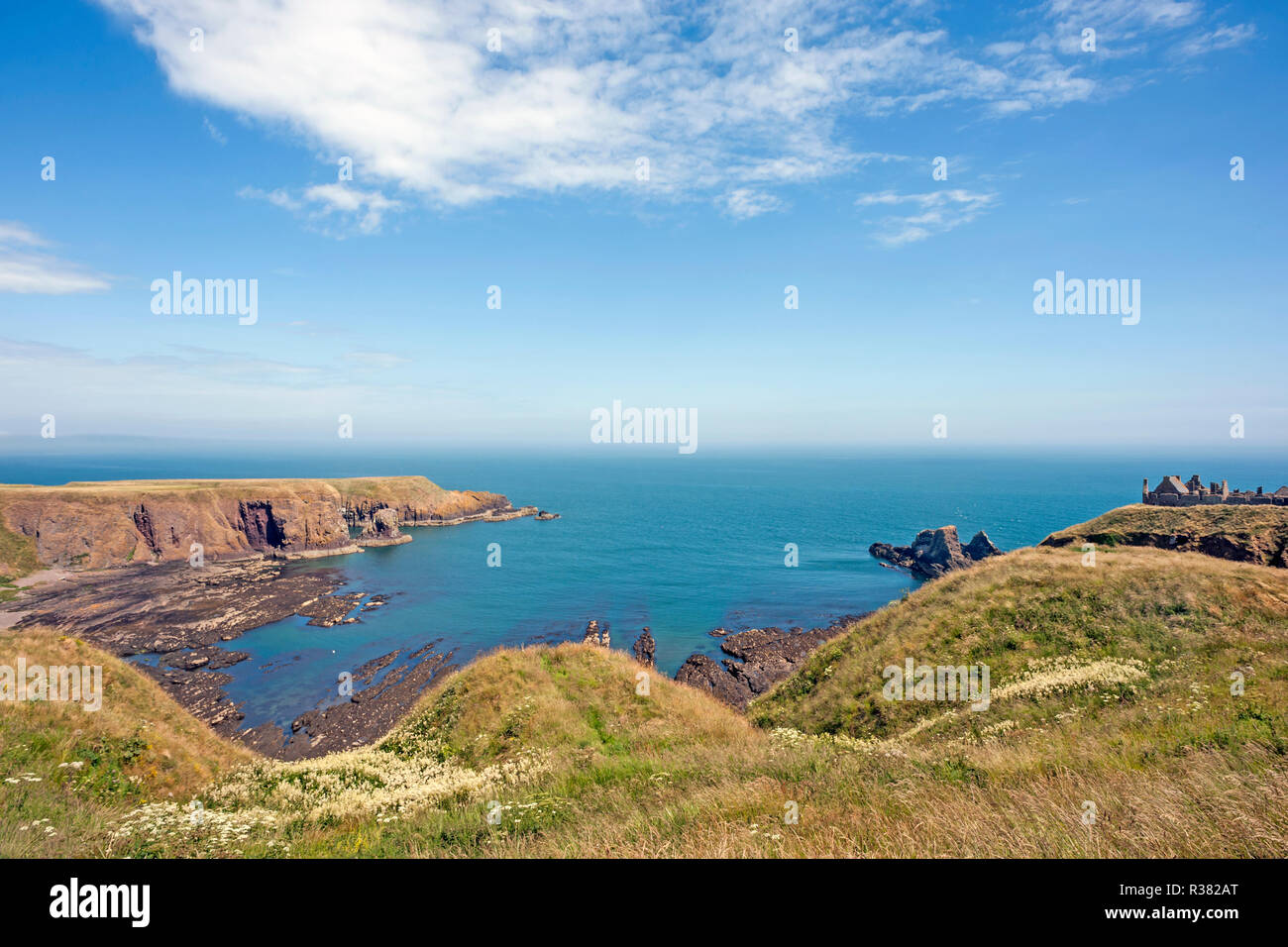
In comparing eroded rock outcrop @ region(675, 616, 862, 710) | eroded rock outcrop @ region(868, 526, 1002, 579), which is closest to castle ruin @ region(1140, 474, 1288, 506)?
eroded rock outcrop @ region(675, 616, 862, 710)

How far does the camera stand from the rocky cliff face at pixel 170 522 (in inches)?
2842

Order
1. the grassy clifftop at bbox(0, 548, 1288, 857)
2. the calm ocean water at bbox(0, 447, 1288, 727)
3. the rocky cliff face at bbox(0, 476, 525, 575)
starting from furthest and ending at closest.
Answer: the rocky cliff face at bbox(0, 476, 525, 575)
the calm ocean water at bbox(0, 447, 1288, 727)
the grassy clifftop at bbox(0, 548, 1288, 857)

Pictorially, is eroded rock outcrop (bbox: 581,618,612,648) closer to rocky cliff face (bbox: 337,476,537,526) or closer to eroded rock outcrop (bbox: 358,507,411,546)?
eroded rock outcrop (bbox: 358,507,411,546)

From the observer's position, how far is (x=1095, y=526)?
40531 mm

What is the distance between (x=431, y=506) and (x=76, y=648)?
378 feet

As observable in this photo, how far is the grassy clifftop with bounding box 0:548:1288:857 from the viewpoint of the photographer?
624 centimetres

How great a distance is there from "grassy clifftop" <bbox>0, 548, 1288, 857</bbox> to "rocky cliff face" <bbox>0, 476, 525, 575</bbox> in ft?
270

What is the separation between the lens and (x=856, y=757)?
34.6 ft

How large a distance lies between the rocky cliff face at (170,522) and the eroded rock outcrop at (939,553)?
9476 cm

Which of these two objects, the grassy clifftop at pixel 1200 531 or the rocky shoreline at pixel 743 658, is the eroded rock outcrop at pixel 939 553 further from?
the grassy clifftop at pixel 1200 531

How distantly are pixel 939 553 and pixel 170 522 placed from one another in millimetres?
122029
